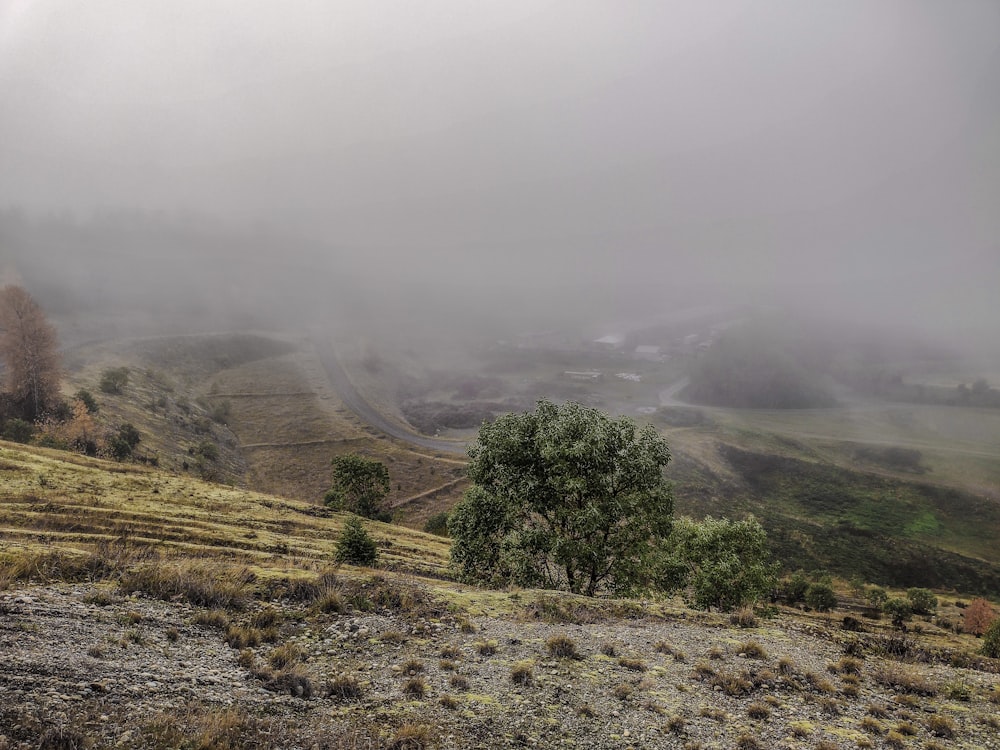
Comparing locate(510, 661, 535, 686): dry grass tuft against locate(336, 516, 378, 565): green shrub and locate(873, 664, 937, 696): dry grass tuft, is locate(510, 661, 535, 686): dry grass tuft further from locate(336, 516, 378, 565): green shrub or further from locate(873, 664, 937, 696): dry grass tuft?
locate(336, 516, 378, 565): green shrub

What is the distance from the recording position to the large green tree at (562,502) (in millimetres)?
29438

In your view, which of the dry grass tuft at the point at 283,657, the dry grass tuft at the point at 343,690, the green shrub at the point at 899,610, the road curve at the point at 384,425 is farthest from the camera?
the road curve at the point at 384,425

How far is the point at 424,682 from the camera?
15.8 metres

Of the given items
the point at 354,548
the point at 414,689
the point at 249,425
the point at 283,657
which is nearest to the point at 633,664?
the point at 414,689

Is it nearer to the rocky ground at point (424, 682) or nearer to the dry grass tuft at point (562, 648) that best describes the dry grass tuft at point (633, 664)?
the rocky ground at point (424, 682)

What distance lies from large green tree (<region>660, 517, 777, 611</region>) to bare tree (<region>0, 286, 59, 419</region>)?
87.9 metres

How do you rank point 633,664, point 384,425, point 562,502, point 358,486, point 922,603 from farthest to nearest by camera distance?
point 384,425
point 922,603
point 358,486
point 562,502
point 633,664

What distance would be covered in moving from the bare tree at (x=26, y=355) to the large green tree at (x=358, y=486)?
4445 cm

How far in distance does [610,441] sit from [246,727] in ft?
74.9

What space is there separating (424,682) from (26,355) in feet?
289

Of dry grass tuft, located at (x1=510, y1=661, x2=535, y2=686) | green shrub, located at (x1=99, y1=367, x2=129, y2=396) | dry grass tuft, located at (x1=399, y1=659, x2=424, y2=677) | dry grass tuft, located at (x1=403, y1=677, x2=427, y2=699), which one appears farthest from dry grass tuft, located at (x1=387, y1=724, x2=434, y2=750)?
green shrub, located at (x1=99, y1=367, x2=129, y2=396)

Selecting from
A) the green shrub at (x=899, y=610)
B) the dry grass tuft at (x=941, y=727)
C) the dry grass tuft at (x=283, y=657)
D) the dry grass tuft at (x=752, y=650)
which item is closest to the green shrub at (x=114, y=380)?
the dry grass tuft at (x=283, y=657)

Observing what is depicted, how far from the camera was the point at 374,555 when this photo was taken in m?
31.8

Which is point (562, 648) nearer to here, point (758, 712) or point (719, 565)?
point (758, 712)
